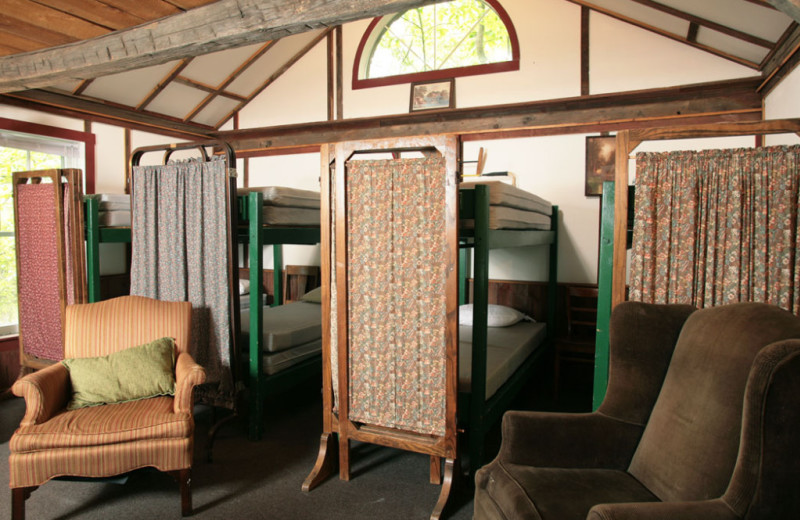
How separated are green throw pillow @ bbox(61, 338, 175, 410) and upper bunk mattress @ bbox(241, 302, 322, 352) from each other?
66cm

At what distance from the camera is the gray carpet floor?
97.7 inches

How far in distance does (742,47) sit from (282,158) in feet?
14.7

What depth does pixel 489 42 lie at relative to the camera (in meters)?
4.88

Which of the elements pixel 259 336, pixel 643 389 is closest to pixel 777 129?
pixel 643 389

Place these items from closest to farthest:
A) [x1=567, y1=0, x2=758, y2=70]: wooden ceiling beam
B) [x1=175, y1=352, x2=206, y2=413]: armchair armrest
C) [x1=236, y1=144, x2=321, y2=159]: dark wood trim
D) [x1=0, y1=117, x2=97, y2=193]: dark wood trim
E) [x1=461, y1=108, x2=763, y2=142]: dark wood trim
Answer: [x1=175, y1=352, x2=206, y2=413]: armchair armrest
[x1=567, y1=0, x2=758, y2=70]: wooden ceiling beam
[x1=461, y1=108, x2=763, y2=142]: dark wood trim
[x1=0, y1=117, x2=97, y2=193]: dark wood trim
[x1=236, y1=144, x2=321, y2=159]: dark wood trim

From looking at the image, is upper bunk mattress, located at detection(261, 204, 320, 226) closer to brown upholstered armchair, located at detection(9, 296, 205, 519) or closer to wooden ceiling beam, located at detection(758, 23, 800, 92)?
brown upholstered armchair, located at detection(9, 296, 205, 519)

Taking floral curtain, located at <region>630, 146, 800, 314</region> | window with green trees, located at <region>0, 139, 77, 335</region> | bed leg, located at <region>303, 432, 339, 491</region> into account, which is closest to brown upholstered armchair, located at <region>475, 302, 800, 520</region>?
floral curtain, located at <region>630, 146, 800, 314</region>

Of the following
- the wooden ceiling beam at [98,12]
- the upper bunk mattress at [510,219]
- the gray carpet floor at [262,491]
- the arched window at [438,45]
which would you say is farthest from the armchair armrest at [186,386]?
the arched window at [438,45]

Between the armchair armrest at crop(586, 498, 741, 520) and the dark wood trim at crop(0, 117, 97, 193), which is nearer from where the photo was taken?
the armchair armrest at crop(586, 498, 741, 520)

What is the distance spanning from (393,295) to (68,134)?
405cm

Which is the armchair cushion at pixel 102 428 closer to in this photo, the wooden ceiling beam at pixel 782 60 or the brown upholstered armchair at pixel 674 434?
the brown upholstered armchair at pixel 674 434

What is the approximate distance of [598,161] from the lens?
4520 millimetres

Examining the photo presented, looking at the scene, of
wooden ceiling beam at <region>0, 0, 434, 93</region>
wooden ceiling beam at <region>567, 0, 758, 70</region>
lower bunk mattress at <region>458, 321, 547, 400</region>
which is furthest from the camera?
wooden ceiling beam at <region>567, 0, 758, 70</region>

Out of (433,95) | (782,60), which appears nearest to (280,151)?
(433,95)
